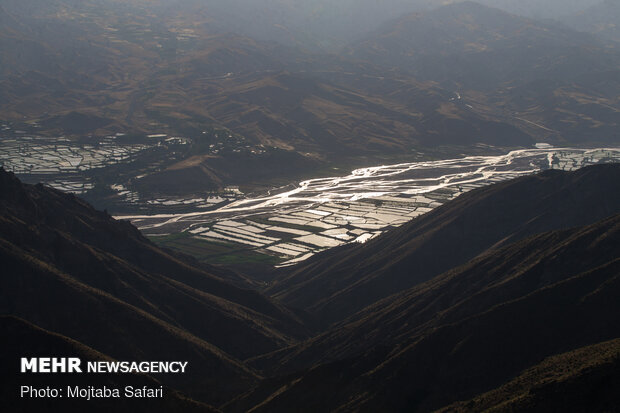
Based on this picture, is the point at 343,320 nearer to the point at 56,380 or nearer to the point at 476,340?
the point at 476,340

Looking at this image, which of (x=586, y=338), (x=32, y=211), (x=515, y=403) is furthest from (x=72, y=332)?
(x=586, y=338)

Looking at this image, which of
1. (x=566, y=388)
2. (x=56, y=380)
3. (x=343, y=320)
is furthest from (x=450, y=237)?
(x=56, y=380)

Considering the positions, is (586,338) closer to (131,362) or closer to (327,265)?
(131,362)

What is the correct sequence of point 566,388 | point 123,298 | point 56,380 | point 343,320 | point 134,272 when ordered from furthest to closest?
point 343,320 → point 134,272 → point 123,298 → point 56,380 → point 566,388

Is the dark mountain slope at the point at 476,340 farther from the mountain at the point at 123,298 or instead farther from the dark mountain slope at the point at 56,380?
the dark mountain slope at the point at 56,380

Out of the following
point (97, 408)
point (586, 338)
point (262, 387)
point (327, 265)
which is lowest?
point (327, 265)

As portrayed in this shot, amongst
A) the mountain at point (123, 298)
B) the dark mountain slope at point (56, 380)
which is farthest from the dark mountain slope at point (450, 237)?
the dark mountain slope at point (56, 380)
